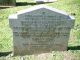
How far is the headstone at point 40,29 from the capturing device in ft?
24.8

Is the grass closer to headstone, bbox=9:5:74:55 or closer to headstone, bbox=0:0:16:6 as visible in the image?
headstone, bbox=9:5:74:55

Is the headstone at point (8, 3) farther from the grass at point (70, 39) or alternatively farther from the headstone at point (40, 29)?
the headstone at point (40, 29)

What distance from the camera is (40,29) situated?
25.8 ft

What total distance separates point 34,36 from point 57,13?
1.19 metres

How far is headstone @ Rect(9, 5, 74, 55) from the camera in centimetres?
756

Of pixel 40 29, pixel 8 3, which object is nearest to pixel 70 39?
pixel 40 29

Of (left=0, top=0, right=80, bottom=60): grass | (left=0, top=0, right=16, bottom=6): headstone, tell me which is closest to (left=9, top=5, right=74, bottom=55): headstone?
(left=0, top=0, right=80, bottom=60): grass

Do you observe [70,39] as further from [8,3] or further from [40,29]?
[8,3]

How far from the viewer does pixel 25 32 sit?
7.89 meters

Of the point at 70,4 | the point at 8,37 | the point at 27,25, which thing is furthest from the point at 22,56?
the point at 70,4

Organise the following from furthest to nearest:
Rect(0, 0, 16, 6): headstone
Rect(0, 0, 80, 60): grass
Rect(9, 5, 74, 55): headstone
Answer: Rect(0, 0, 16, 6): headstone < Rect(0, 0, 80, 60): grass < Rect(9, 5, 74, 55): headstone

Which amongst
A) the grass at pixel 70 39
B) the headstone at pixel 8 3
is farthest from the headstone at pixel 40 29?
the headstone at pixel 8 3

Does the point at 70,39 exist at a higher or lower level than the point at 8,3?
lower

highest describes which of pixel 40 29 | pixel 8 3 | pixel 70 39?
pixel 40 29
